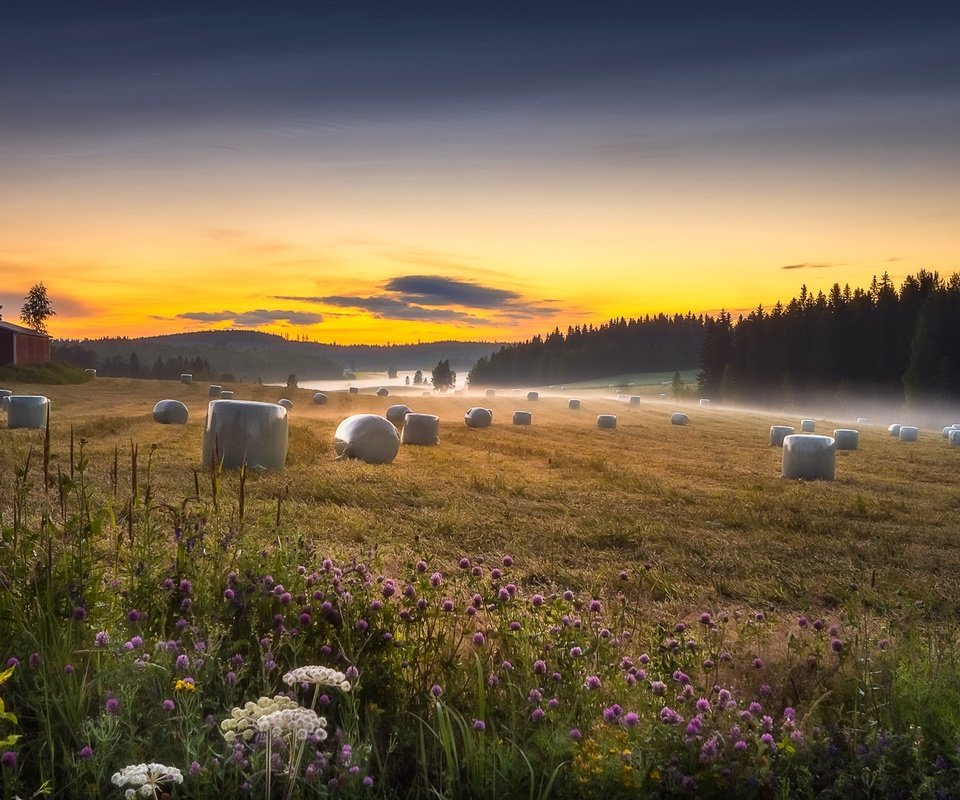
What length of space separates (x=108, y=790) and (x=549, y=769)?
1838 millimetres

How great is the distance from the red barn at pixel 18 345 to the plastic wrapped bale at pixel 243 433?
169ft

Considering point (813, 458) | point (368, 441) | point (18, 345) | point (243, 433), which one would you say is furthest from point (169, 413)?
point (18, 345)

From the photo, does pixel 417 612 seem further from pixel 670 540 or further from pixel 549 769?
pixel 670 540

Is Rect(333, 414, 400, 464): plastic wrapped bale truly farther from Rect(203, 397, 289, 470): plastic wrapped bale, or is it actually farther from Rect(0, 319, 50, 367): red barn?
Rect(0, 319, 50, 367): red barn

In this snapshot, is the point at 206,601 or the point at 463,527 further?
the point at 463,527

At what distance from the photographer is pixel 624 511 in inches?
547

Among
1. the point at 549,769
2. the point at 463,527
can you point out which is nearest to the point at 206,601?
the point at 549,769

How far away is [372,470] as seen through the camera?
17812 millimetres

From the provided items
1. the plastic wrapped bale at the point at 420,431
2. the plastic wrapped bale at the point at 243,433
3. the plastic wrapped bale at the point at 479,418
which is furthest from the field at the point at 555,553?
the plastic wrapped bale at the point at 479,418

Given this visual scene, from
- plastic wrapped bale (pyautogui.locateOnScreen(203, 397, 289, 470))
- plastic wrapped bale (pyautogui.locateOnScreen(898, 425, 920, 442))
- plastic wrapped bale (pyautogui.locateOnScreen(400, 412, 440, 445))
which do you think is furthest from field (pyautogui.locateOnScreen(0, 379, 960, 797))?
plastic wrapped bale (pyautogui.locateOnScreen(898, 425, 920, 442))

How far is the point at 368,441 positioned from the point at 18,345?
55471 millimetres

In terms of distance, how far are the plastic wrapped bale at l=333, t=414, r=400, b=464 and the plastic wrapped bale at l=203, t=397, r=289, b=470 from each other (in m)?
2.93

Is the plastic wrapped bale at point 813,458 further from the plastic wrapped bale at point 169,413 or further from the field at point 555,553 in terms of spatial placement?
the plastic wrapped bale at point 169,413

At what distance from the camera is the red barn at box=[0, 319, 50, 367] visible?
62312mm
